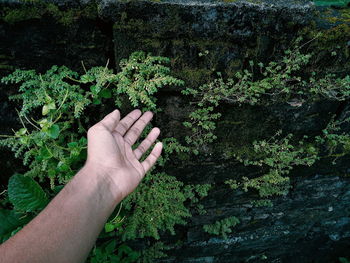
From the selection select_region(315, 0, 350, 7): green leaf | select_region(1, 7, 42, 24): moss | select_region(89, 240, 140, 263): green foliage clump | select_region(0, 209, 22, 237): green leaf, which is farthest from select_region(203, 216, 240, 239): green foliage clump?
select_region(1, 7, 42, 24): moss

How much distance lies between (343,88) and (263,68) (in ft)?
2.62

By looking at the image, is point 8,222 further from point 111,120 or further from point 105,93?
point 105,93

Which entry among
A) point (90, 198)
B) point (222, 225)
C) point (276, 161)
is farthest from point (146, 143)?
point (222, 225)

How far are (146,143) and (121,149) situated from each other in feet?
0.82

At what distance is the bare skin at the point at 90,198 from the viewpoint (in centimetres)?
143

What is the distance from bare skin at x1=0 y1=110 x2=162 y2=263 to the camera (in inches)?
56.4

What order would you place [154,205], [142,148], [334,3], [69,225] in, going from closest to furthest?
1. [69,225]
2. [142,148]
3. [334,3]
4. [154,205]

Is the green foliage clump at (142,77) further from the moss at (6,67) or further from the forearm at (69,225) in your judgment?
the moss at (6,67)

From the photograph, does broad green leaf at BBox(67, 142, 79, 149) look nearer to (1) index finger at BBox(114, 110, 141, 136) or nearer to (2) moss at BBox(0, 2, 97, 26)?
(1) index finger at BBox(114, 110, 141, 136)

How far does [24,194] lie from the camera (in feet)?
6.37

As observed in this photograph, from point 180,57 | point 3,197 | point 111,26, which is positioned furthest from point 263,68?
point 3,197

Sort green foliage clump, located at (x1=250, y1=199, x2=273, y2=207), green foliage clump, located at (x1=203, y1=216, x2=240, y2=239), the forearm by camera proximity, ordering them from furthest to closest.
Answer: green foliage clump, located at (x1=203, y1=216, x2=240, y2=239)
green foliage clump, located at (x1=250, y1=199, x2=273, y2=207)
the forearm

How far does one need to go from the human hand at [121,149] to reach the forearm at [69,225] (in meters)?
0.08

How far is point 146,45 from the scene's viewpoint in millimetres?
1928
